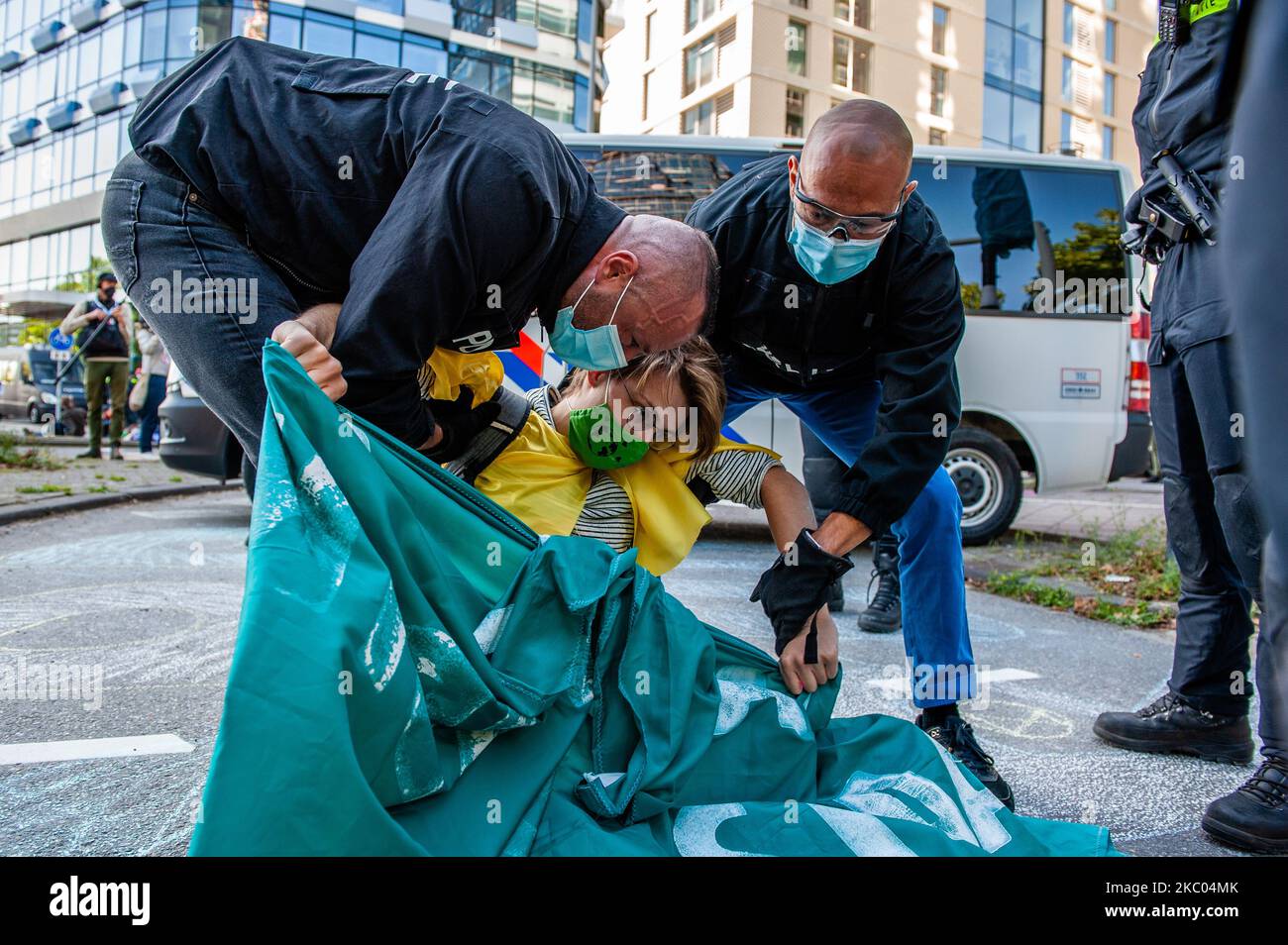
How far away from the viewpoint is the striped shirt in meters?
2.39

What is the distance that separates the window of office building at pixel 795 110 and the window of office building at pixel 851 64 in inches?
29.6

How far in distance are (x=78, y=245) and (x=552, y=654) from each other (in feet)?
127

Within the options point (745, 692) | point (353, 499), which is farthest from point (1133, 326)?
point (353, 499)

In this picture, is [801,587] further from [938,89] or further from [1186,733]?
→ [938,89]

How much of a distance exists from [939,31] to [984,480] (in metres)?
14.9

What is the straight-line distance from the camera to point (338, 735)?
129 centimetres

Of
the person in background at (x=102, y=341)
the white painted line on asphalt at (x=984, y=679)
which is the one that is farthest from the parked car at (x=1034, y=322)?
the person in background at (x=102, y=341)

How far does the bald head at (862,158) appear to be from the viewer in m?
2.16

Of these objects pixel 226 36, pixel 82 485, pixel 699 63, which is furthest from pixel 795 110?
pixel 226 36

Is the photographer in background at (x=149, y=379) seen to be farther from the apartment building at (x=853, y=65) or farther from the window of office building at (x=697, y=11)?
the window of office building at (x=697, y=11)

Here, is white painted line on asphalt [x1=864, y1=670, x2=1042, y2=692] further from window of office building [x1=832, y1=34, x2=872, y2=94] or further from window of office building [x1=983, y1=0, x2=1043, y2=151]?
window of office building [x1=832, y1=34, x2=872, y2=94]

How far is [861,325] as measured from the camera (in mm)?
2531

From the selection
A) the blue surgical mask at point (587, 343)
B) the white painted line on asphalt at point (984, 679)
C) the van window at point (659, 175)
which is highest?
the van window at point (659, 175)
